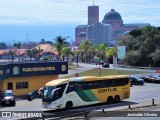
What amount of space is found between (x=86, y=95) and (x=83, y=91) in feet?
2.00

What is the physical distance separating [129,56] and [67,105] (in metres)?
75.0

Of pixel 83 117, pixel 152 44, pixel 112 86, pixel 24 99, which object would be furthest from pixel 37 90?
pixel 152 44

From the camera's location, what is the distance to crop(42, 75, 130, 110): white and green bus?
37.2 m

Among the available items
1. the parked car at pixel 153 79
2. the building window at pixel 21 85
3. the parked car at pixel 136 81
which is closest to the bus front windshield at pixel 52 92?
the building window at pixel 21 85

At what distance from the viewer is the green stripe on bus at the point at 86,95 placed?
39.3 metres

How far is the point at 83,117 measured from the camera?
3019cm

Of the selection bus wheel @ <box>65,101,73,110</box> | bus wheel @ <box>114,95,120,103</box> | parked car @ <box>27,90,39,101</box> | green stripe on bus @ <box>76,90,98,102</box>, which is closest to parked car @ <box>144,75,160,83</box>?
parked car @ <box>27,90,39,101</box>

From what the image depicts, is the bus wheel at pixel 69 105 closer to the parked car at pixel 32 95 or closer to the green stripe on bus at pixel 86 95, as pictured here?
the green stripe on bus at pixel 86 95

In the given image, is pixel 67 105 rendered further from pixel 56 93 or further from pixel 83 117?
pixel 83 117

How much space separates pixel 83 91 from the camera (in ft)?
130

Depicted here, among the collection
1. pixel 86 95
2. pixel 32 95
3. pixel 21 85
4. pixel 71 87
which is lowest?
pixel 32 95

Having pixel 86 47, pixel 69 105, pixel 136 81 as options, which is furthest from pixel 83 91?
pixel 86 47

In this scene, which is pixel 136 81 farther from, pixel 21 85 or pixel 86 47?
pixel 86 47

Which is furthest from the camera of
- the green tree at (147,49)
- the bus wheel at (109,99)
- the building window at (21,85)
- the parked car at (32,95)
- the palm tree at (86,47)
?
the palm tree at (86,47)
